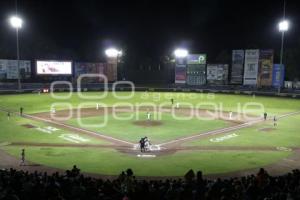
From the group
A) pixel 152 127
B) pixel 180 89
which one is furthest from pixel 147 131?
pixel 180 89

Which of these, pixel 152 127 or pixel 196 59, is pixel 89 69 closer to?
pixel 196 59

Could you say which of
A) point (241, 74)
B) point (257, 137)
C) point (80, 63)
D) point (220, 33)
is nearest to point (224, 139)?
point (257, 137)

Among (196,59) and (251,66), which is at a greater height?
(196,59)

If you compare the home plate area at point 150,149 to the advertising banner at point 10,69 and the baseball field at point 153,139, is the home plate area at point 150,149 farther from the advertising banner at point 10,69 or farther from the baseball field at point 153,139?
the advertising banner at point 10,69

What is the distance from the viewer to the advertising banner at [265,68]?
79.6 m

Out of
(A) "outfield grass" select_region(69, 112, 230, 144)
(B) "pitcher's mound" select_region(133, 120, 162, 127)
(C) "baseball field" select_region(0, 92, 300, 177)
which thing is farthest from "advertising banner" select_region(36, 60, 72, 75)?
(B) "pitcher's mound" select_region(133, 120, 162, 127)

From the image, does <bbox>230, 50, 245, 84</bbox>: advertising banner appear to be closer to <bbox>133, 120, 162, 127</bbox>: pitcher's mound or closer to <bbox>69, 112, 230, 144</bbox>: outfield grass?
<bbox>69, 112, 230, 144</bbox>: outfield grass

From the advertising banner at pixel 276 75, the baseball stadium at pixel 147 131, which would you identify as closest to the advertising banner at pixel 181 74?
the baseball stadium at pixel 147 131

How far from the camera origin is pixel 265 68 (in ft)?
262

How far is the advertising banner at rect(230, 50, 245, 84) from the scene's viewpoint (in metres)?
83.7

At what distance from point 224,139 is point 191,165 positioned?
9568 millimetres

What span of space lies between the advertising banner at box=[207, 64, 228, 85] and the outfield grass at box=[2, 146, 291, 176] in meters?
61.5

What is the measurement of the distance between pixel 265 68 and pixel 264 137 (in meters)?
50.0

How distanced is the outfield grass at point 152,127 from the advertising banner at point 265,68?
138 feet
